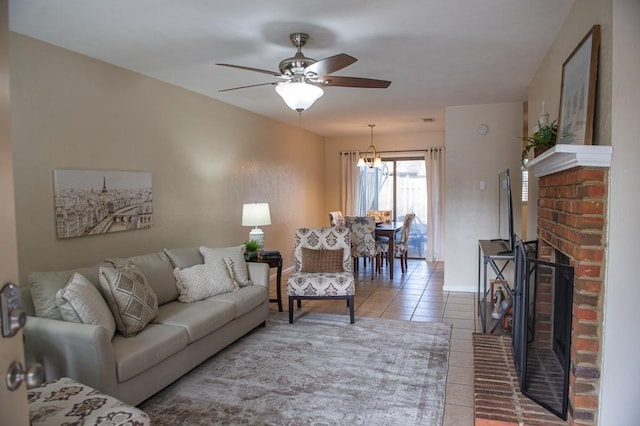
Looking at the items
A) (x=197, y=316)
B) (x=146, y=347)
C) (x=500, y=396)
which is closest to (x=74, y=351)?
(x=146, y=347)

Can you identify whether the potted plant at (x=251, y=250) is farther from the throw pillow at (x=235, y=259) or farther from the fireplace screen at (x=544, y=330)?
the fireplace screen at (x=544, y=330)

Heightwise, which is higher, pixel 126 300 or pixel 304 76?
pixel 304 76

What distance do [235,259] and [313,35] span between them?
2170 millimetres

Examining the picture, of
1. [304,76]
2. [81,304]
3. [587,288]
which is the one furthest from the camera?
[304,76]

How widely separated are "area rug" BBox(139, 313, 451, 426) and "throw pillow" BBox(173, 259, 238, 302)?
1.68 ft

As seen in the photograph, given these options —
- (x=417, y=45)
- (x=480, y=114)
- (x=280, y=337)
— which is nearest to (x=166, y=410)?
(x=280, y=337)

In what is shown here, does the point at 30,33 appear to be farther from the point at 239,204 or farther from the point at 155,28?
the point at 239,204

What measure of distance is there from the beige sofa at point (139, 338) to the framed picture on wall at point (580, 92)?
2.68 metres

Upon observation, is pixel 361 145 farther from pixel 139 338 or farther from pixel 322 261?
pixel 139 338

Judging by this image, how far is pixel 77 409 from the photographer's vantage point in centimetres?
183

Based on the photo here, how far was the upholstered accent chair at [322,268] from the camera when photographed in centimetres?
431

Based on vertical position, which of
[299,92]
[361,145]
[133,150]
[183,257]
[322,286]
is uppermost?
[361,145]

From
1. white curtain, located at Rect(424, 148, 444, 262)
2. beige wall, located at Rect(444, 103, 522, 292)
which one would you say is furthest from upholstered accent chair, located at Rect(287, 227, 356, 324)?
white curtain, located at Rect(424, 148, 444, 262)

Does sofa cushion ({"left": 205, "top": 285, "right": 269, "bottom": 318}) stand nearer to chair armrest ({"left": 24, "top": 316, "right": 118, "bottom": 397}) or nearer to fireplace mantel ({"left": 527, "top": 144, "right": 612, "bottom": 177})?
chair armrest ({"left": 24, "top": 316, "right": 118, "bottom": 397})
